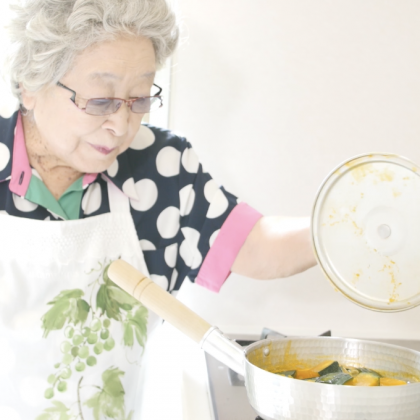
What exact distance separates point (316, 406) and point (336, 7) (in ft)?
2.97

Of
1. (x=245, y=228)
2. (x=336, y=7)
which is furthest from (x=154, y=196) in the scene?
(x=336, y=7)

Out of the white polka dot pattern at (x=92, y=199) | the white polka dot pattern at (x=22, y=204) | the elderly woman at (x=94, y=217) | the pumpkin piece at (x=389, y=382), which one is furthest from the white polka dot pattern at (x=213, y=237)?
the pumpkin piece at (x=389, y=382)

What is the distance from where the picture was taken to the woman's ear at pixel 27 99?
2.94 ft

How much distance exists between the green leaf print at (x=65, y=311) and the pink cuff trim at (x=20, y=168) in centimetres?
19

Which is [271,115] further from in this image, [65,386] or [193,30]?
[65,386]

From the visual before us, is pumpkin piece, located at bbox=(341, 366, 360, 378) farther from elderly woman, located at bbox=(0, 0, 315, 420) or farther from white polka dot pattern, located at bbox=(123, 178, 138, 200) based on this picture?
white polka dot pattern, located at bbox=(123, 178, 138, 200)

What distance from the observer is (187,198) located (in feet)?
3.40

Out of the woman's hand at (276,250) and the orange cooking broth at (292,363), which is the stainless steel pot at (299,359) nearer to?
the orange cooking broth at (292,363)

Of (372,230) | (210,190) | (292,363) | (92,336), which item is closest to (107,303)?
(92,336)

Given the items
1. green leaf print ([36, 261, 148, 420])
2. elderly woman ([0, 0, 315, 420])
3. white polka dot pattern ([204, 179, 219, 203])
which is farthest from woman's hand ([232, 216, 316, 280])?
green leaf print ([36, 261, 148, 420])

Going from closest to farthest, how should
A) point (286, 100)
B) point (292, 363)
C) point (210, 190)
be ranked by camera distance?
1. point (292, 363)
2. point (210, 190)
3. point (286, 100)

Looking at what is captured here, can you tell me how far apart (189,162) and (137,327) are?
33 cm

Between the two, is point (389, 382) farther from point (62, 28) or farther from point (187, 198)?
point (62, 28)

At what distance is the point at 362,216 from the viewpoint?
72cm
